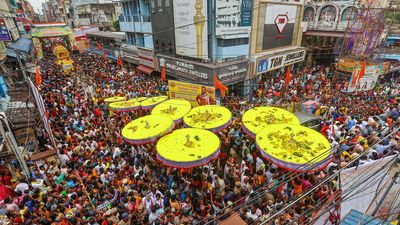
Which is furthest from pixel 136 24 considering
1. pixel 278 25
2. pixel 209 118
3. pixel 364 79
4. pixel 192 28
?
pixel 364 79

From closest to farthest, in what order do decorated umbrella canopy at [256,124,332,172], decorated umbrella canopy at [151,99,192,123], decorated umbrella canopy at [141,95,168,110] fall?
decorated umbrella canopy at [256,124,332,172] → decorated umbrella canopy at [151,99,192,123] → decorated umbrella canopy at [141,95,168,110]

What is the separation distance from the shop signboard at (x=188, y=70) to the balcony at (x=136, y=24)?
397 cm

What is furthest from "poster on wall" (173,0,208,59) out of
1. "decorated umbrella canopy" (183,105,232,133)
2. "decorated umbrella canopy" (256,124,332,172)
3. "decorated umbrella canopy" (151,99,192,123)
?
"decorated umbrella canopy" (256,124,332,172)

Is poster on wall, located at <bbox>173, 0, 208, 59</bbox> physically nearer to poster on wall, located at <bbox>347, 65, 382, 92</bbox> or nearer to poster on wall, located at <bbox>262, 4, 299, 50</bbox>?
poster on wall, located at <bbox>262, 4, 299, 50</bbox>

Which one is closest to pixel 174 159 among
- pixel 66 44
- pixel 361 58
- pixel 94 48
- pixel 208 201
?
pixel 208 201

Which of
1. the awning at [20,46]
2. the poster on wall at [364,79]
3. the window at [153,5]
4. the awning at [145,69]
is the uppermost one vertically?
the window at [153,5]

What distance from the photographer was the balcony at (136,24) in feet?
67.5

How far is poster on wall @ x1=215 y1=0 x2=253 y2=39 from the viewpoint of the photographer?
14392mm

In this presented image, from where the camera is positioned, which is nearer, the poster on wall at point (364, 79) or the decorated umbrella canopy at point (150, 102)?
the decorated umbrella canopy at point (150, 102)

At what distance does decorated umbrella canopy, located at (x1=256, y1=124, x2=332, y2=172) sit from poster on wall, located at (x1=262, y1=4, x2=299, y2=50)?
39.9 ft

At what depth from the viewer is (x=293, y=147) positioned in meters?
6.41

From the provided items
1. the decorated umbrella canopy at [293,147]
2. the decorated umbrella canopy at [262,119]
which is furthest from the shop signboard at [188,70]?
the decorated umbrella canopy at [293,147]

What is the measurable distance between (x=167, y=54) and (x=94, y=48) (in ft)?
75.6

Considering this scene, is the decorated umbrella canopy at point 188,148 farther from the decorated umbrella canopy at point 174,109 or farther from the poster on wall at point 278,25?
the poster on wall at point 278,25
